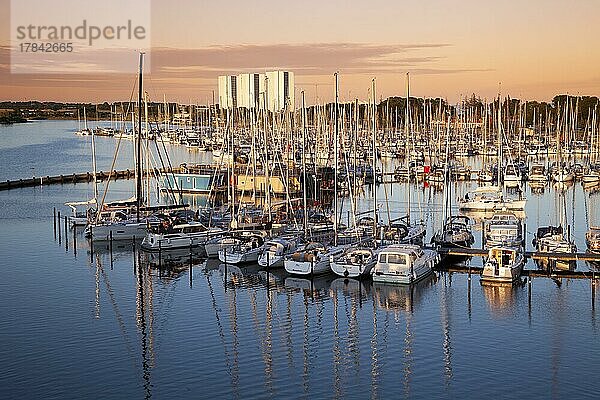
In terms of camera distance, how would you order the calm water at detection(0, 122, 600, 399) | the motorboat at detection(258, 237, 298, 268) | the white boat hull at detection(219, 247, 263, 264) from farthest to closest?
the white boat hull at detection(219, 247, 263, 264) → the motorboat at detection(258, 237, 298, 268) → the calm water at detection(0, 122, 600, 399)

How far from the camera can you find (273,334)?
21.8m

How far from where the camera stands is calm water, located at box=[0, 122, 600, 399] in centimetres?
1802

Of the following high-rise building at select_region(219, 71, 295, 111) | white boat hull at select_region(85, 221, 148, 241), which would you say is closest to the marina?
white boat hull at select_region(85, 221, 148, 241)

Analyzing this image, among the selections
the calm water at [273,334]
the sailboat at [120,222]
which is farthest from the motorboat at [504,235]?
the sailboat at [120,222]

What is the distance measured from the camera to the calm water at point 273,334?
1802cm

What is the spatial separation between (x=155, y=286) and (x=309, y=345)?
324 inches

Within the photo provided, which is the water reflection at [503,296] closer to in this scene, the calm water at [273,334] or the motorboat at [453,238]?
the calm water at [273,334]

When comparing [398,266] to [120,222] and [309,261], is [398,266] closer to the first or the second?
[309,261]

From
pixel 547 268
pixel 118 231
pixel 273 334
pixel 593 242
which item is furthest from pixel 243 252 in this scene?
pixel 593 242

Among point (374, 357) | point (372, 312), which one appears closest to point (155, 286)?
point (372, 312)

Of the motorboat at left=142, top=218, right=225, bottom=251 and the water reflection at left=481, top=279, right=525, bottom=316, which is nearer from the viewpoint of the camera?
the water reflection at left=481, top=279, right=525, bottom=316

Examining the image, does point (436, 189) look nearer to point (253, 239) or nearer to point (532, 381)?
point (253, 239)

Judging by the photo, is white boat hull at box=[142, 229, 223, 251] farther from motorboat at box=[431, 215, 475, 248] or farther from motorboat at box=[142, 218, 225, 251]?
motorboat at box=[431, 215, 475, 248]

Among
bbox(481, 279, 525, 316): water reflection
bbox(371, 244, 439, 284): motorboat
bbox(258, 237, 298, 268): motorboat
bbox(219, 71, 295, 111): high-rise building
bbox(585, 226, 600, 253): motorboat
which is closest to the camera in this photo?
bbox(481, 279, 525, 316): water reflection
